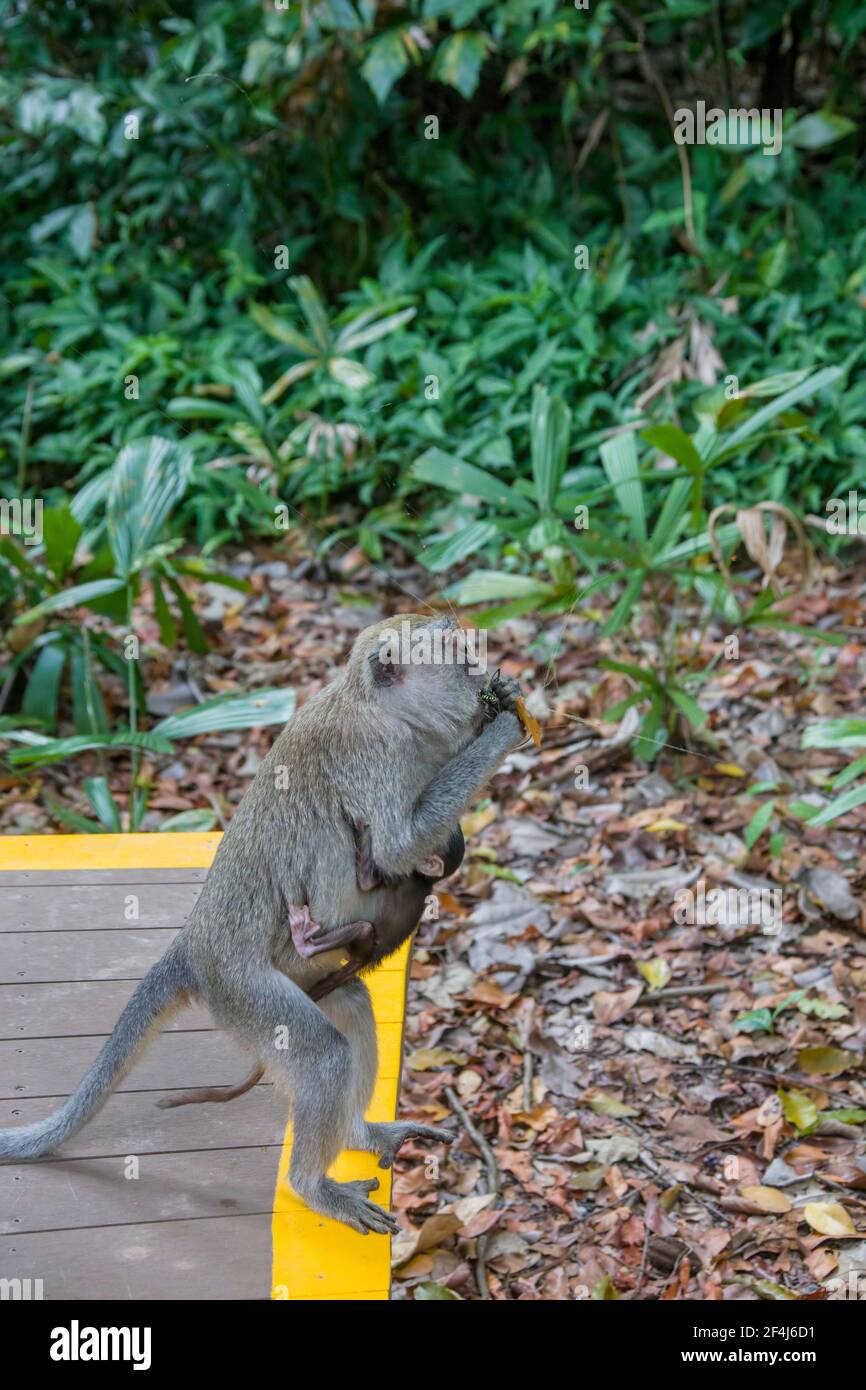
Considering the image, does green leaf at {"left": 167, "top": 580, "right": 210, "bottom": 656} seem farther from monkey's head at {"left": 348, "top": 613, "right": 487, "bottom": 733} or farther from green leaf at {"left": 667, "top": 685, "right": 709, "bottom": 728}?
monkey's head at {"left": 348, "top": 613, "right": 487, "bottom": 733}

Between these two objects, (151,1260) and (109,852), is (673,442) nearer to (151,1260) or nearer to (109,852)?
(109,852)

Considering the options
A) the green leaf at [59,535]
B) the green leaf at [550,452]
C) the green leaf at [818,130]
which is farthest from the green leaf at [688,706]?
the green leaf at [818,130]

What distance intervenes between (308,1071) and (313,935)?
0.90 feet

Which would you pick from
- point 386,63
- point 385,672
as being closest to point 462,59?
point 386,63

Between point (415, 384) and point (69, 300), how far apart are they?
2.28 meters

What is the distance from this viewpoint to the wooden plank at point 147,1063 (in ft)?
10.1

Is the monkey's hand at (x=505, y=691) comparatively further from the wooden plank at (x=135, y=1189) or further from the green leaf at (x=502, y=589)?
the green leaf at (x=502, y=589)

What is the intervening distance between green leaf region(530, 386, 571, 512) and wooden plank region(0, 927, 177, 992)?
2217mm

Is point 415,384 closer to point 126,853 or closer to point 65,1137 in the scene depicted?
point 126,853

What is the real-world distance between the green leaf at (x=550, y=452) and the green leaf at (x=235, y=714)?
1266 mm

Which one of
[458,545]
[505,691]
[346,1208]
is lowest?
[346,1208]

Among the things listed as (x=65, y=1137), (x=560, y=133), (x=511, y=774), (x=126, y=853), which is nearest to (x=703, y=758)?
(x=511, y=774)

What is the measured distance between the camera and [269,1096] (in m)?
3.07

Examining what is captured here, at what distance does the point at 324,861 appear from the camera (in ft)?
9.39
